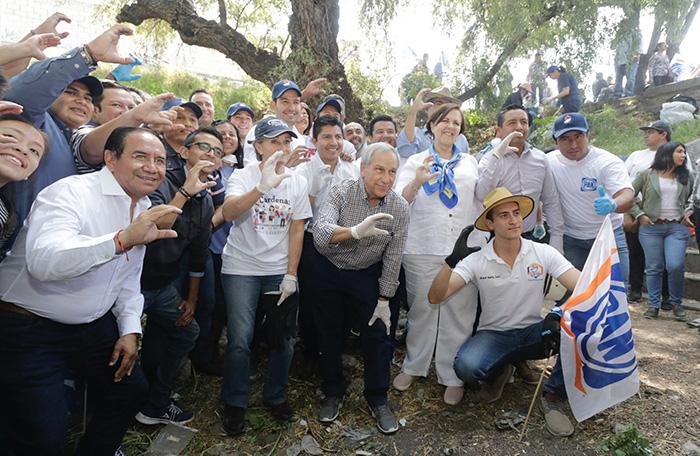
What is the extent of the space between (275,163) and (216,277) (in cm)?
120

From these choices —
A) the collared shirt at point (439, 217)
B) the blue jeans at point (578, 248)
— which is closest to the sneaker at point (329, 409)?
the collared shirt at point (439, 217)

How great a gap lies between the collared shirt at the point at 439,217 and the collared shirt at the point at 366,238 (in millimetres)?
275

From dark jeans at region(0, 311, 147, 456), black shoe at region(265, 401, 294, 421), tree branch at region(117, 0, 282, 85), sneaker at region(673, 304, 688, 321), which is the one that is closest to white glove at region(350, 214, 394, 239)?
black shoe at region(265, 401, 294, 421)

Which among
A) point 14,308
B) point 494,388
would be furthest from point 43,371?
point 494,388

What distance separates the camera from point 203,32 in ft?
27.3

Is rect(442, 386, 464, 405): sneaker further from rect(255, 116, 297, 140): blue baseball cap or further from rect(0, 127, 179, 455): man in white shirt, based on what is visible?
rect(255, 116, 297, 140): blue baseball cap

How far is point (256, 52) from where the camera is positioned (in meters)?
8.51

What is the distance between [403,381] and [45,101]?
291 cm

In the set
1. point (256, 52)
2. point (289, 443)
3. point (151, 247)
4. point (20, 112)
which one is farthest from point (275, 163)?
point (256, 52)

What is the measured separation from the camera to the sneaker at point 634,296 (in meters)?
5.83

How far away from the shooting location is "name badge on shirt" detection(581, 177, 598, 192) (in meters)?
3.71

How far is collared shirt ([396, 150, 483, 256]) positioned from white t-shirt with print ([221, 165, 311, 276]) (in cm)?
82

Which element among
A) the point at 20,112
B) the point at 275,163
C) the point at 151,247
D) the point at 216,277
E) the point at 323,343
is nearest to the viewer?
the point at 20,112

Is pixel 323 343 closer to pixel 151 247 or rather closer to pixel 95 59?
pixel 151 247
